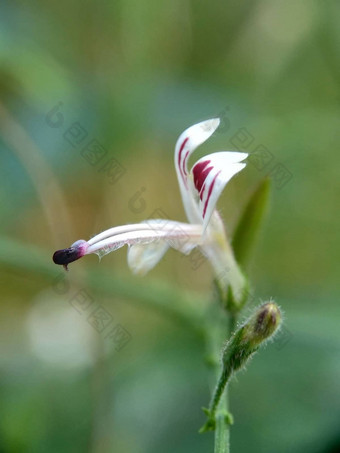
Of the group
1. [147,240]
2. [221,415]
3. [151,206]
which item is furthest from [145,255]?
[151,206]

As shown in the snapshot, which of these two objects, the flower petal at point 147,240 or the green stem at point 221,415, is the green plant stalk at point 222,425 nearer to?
the green stem at point 221,415

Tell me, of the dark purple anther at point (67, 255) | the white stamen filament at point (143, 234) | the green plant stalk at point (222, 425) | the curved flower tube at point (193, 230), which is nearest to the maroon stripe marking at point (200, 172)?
the curved flower tube at point (193, 230)

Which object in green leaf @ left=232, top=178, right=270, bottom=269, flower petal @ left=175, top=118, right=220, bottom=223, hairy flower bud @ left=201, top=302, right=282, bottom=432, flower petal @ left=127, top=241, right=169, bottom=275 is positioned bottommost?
hairy flower bud @ left=201, top=302, right=282, bottom=432

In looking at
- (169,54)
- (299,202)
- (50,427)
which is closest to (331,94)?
(299,202)

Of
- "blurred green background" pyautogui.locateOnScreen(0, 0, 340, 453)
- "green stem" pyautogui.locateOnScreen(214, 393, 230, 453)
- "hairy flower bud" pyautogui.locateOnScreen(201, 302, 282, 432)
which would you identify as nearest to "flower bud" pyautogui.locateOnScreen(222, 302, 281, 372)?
"hairy flower bud" pyautogui.locateOnScreen(201, 302, 282, 432)

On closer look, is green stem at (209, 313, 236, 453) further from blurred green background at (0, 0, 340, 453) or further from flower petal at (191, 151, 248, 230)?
blurred green background at (0, 0, 340, 453)
